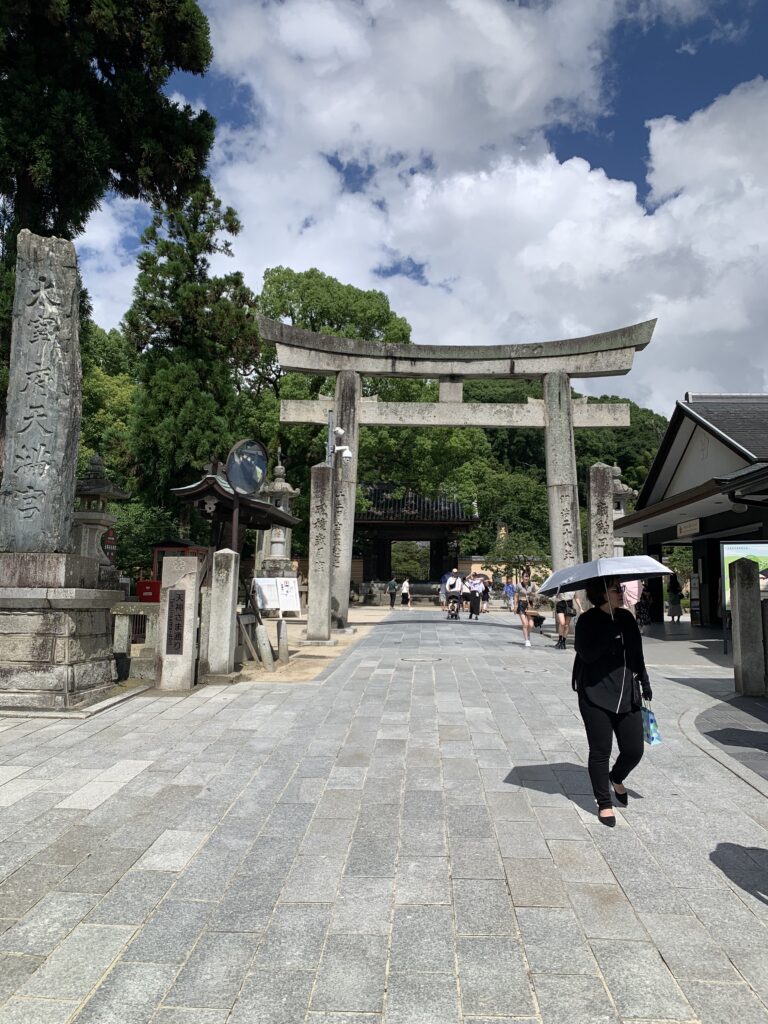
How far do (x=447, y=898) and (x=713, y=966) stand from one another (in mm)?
1242

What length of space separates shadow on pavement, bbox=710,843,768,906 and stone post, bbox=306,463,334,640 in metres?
11.7

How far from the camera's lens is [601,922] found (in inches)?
126

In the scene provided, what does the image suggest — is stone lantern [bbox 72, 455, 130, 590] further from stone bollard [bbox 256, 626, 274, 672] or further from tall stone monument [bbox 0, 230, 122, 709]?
tall stone monument [bbox 0, 230, 122, 709]

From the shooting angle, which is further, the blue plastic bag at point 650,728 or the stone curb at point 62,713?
the stone curb at point 62,713

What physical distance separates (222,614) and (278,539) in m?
16.4

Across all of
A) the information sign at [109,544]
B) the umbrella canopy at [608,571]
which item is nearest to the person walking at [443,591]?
the information sign at [109,544]

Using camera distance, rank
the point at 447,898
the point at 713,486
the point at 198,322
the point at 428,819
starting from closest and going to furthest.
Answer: the point at 447,898 → the point at 428,819 → the point at 713,486 → the point at 198,322

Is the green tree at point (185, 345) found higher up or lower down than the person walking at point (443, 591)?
higher up

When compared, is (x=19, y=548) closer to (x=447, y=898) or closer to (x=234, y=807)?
(x=234, y=807)

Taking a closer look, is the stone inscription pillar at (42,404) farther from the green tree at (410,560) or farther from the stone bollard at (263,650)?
the green tree at (410,560)

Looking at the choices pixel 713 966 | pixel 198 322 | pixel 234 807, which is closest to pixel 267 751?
pixel 234 807

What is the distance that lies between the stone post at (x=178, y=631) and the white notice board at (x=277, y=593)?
5.39 metres

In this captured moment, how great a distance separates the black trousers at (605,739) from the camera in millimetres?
4602

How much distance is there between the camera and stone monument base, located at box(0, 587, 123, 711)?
25.4 feet
